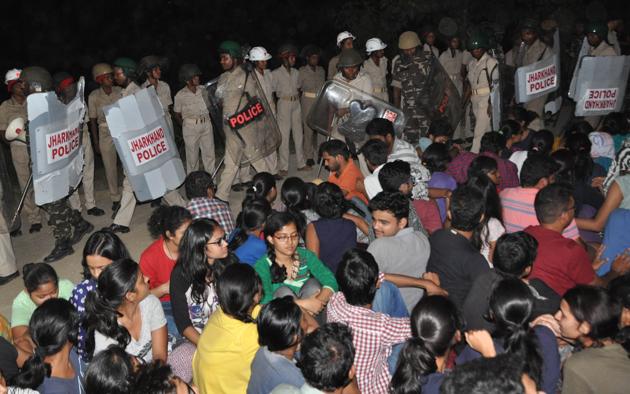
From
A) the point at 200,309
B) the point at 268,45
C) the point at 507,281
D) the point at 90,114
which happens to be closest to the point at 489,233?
the point at 507,281

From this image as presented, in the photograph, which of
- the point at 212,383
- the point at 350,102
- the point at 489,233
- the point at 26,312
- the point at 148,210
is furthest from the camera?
the point at 148,210

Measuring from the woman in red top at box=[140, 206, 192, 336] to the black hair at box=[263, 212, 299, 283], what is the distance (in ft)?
2.22

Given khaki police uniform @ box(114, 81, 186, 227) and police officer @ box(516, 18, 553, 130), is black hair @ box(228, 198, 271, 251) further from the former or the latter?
police officer @ box(516, 18, 553, 130)

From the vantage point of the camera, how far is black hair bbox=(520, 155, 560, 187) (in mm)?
4637

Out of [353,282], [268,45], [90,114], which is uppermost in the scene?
[353,282]

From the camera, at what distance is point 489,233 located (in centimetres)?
424

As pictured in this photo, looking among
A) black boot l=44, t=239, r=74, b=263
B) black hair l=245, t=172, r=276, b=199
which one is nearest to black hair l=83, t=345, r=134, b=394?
black hair l=245, t=172, r=276, b=199

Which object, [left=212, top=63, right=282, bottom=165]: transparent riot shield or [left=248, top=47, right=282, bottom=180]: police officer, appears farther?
[left=248, top=47, right=282, bottom=180]: police officer

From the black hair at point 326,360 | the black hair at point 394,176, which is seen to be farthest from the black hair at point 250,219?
the black hair at point 326,360

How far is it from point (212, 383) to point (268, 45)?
15276 mm

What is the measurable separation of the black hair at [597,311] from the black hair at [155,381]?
1.87m

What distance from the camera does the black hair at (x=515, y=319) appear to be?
111 inches

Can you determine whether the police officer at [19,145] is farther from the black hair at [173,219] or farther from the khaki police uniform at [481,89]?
the khaki police uniform at [481,89]

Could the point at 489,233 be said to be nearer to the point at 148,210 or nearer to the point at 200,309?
the point at 200,309
